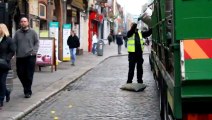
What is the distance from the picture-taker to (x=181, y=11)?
4809 millimetres

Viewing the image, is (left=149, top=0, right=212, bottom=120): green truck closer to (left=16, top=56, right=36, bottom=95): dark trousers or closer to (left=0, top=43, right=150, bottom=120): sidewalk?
(left=0, top=43, right=150, bottom=120): sidewalk

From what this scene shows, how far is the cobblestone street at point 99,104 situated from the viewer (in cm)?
927

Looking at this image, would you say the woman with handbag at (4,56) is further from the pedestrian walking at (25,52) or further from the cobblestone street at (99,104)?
the pedestrian walking at (25,52)

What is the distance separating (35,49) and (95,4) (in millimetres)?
35613

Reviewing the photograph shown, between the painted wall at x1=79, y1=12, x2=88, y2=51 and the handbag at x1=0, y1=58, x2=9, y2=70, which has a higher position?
the painted wall at x1=79, y1=12, x2=88, y2=51

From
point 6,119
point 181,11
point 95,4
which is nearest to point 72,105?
point 6,119

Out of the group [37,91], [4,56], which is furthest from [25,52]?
[37,91]

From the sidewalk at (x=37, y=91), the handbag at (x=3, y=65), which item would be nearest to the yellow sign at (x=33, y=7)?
the sidewalk at (x=37, y=91)

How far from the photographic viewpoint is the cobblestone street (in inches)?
365

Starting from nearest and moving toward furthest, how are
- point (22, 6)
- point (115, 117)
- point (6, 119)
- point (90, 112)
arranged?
point (6, 119), point (115, 117), point (90, 112), point (22, 6)

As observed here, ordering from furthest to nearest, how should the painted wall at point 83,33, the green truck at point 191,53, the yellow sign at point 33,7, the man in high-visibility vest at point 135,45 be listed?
the painted wall at point 83,33, the yellow sign at point 33,7, the man in high-visibility vest at point 135,45, the green truck at point 191,53

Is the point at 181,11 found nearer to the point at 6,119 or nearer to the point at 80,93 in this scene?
the point at 6,119

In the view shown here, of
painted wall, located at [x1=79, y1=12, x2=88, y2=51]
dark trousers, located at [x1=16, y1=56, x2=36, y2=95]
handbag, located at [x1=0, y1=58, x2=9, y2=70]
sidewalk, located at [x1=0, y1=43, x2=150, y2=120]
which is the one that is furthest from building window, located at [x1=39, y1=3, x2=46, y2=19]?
painted wall, located at [x1=79, y1=12, x2=88, y2=51]

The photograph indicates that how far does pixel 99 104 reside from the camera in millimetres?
10875
